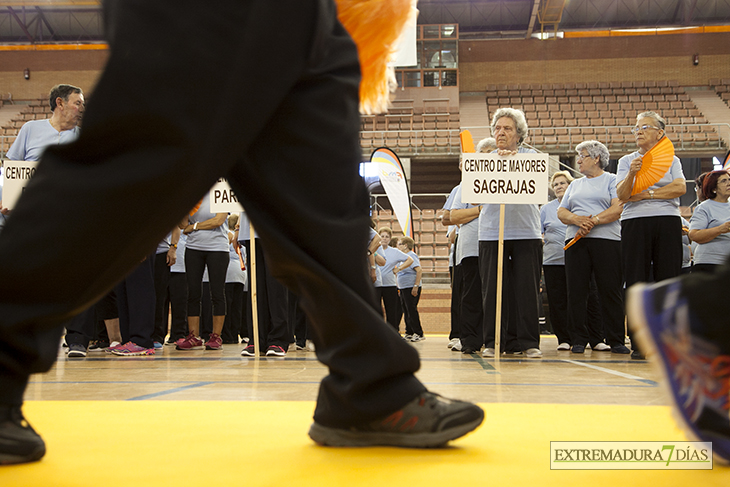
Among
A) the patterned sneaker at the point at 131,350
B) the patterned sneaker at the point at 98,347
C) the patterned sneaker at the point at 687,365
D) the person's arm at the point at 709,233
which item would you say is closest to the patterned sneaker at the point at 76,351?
the patterned sneaker at the point at 131,350

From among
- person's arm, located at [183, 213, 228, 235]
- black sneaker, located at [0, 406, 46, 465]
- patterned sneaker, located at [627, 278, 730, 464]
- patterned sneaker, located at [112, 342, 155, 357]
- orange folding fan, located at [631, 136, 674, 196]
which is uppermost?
orange folding fan, located at [631, 136, 674, 196]

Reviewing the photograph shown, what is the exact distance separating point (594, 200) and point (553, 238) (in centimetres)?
104

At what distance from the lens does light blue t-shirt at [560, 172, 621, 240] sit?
4.38 m

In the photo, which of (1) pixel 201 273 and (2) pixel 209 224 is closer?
(2) pixel 209 224

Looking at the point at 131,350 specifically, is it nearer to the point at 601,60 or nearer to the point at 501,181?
the point at 501,181

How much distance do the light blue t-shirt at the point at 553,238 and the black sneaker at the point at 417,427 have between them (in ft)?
14.9

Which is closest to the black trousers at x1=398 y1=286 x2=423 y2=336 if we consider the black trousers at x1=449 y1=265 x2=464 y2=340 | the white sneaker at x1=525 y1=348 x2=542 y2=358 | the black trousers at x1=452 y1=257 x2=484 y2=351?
the black trousers at x1=449 y1=265 x2=464 y2=340

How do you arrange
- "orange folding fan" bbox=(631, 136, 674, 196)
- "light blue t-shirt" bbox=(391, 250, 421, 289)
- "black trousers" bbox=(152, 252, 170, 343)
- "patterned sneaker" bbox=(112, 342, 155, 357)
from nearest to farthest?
"orange folding fan" bbox=(631, 136, 674, 196), "patterned sneaker" bbox=(112, 342, 155, 357), "black trousers" bbox=(152, 252, 170, 343), "light blue t-shirt" bbox=(391, 250, 421, 289)

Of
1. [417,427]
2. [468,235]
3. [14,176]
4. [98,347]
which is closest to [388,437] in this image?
[417,427]

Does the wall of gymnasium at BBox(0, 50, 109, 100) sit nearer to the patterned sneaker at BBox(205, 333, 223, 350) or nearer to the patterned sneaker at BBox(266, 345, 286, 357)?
the patterned sneaker at BBox(205, 333, 223, 350)

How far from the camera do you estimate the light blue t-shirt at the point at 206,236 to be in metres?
4.66

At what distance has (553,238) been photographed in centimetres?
548

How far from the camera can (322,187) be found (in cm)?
96

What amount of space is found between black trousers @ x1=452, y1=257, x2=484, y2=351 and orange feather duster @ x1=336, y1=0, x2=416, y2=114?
329cm
